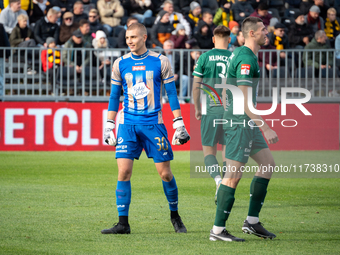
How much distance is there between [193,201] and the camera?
7.86 meters

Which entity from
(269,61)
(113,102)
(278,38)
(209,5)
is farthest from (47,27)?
(113,102)

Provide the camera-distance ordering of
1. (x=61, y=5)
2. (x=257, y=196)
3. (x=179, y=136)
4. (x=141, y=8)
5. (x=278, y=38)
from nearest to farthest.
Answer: (x=257, y=196), (x=179, y=136), (x=278, y=38), (x=61, y=5), (x=141, y=8)

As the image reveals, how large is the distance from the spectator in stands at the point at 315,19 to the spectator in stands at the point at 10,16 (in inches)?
370

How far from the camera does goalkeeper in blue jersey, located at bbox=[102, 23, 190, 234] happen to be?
228 inches

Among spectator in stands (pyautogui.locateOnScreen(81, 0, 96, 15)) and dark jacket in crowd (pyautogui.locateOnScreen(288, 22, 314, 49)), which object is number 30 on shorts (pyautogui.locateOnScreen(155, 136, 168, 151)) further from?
dark jacket in crowd (pyautogui.locateOnScreen(288, 22, 314, 49))

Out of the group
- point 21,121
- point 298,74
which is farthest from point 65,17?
point 298,74

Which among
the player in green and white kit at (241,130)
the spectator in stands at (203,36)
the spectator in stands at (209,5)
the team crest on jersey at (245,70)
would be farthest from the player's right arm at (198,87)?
the spectator in stands at (209,5)

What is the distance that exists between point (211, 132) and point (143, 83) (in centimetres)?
245

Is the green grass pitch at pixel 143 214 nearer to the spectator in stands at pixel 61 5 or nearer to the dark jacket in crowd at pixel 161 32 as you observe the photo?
the dark jacket in crowd at pixel 161 32

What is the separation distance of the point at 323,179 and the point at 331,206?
129 inches

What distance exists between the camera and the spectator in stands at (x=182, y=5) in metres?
18.9

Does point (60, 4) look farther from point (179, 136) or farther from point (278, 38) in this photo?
point (179, 136)

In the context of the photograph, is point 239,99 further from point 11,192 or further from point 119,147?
point 11,192

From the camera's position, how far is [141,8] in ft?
62.2
